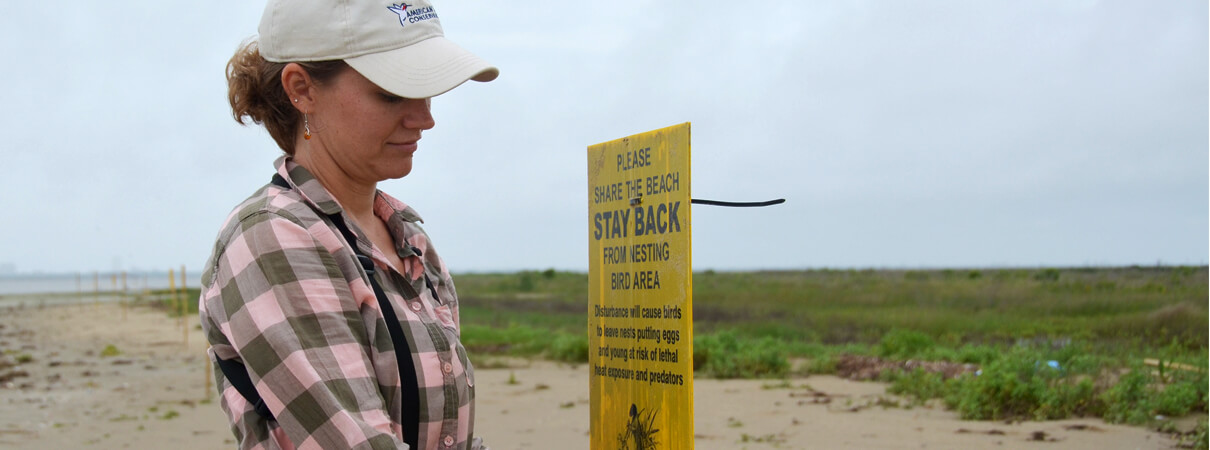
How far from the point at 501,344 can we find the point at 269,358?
15.4m

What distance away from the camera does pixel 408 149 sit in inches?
67.1

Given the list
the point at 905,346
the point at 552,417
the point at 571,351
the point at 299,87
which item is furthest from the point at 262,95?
the point at 571,351

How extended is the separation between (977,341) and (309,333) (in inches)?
591

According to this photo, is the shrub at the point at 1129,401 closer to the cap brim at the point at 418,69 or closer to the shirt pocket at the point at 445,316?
the shirt pocket at the point at 445,316

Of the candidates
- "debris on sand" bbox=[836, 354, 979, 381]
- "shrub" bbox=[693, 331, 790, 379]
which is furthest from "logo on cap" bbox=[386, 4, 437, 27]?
"shrub" bbox=[693, 331, 790, 379]

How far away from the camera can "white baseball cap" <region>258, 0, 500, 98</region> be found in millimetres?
1556

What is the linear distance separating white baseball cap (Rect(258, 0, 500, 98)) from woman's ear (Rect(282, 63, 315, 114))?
2 cm

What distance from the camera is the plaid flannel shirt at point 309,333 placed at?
1.37m

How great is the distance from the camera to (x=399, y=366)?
1.52 m

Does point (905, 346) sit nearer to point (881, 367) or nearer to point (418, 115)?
point (881, 367)

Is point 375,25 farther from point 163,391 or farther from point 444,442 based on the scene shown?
point 163,391

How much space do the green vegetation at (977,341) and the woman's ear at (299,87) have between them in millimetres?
6615

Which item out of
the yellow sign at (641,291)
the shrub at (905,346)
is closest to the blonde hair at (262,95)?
the yellow sign at (641,291)

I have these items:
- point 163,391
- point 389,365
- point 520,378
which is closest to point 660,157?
point 389,365
